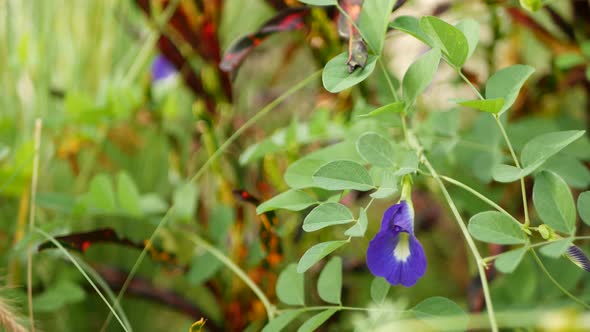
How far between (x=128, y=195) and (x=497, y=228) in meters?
0.40

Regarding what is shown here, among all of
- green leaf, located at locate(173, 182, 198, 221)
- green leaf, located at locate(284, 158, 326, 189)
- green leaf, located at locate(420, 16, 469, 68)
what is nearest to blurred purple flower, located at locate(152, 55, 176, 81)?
green leaf, located at locate(173, 182, 198, 221)

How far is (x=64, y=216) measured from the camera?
0.78 metres

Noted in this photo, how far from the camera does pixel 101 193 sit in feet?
2.18

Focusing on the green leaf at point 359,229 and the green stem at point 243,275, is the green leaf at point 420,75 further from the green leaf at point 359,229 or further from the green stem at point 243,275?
the green stem at point 243,275

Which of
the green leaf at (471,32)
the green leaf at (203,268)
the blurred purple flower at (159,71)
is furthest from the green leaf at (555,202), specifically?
the blurred purple flower at (159,71)

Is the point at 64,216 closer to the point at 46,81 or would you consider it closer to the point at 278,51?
the point at 46,81

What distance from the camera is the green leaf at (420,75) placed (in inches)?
18.6

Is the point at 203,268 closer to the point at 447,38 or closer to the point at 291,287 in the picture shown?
the point at 291,287

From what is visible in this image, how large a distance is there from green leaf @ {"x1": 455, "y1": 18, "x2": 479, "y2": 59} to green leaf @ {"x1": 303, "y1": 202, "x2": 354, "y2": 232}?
0.16 meters

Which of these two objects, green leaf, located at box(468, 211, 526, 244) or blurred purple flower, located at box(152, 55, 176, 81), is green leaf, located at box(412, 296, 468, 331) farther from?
blurred purple flower, located at box(152, 55, 176, 81)

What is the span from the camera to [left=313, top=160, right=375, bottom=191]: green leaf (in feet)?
1.54

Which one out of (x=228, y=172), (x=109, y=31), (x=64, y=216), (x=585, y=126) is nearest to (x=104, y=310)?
(x=64, y=216)

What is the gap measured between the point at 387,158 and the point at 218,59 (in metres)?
0.39

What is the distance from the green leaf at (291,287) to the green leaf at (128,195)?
200mm
